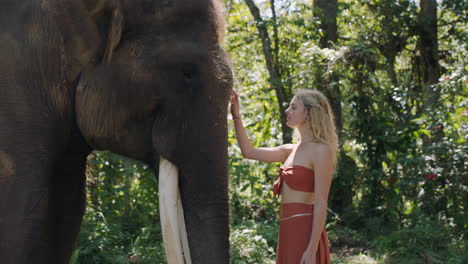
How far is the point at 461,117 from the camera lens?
21.5 ft

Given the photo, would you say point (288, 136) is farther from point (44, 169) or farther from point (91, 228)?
point (44, 169)

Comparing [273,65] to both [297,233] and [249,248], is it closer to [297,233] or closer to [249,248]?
[249,248]

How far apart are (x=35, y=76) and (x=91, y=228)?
3.21 meters

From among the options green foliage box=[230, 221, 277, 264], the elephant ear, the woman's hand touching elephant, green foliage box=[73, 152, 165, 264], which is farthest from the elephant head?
green foliage box=[230, 221, 277, 264]

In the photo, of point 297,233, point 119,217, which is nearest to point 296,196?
point 297,233

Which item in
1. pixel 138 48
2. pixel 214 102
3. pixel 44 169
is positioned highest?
pixel 138 48

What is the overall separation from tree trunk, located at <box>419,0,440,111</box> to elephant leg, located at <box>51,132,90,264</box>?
7574 millimetres

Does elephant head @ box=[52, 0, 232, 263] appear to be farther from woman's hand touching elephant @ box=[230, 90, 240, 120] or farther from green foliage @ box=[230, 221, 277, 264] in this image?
green foliage @ box=[230, 221, 277, 264]

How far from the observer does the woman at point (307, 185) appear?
3.20 m

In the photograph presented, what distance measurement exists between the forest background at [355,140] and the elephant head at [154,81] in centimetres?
231

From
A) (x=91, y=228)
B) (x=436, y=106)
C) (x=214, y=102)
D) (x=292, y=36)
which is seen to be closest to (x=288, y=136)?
(x=292, y=36)

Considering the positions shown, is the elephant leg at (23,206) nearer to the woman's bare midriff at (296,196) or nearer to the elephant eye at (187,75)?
the elephant eye at (187,75)

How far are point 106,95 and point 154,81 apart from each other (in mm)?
220

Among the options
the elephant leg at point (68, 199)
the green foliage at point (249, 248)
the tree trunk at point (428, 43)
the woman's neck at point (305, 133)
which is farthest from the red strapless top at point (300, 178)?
the tree trunk at point (428, 43)
